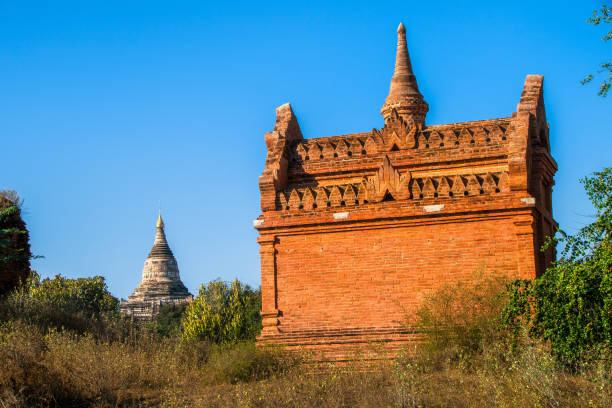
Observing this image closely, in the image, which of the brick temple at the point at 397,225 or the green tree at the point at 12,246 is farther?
the green tree at the point at 12,246

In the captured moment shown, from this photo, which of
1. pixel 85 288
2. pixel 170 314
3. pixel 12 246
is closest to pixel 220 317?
pixel 12 246

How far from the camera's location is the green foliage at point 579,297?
47.5ft

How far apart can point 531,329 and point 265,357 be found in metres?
5.69

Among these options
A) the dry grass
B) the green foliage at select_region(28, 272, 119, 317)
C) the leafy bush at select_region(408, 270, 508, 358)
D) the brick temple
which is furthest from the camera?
the green foliage at select_region(28, 272, 119, 317)

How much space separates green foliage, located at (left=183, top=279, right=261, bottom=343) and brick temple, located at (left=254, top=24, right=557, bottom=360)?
12425mm

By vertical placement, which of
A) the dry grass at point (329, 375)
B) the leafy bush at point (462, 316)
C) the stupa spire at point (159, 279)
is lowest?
the dry grass at point (329, 375)

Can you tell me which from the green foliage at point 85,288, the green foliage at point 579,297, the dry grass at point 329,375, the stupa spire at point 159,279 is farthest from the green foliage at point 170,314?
the green foliage at point 579,297

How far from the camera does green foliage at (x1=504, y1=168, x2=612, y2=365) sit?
1448cm

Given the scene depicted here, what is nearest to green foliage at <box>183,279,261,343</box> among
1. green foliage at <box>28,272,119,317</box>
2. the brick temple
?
green foliage at <box>28,272,119,317</box>

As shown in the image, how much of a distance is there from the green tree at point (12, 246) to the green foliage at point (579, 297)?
15.5 m

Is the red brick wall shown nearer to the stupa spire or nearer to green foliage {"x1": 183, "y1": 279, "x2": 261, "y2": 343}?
green foliage {"x1": 183, "y1": 279, "x2": 261, "y2": 343}

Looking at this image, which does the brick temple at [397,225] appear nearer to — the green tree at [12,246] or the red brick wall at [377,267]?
the red brick wall at [377,267]

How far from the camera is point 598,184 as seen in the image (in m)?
16.0

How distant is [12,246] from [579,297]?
17582 millimetres
